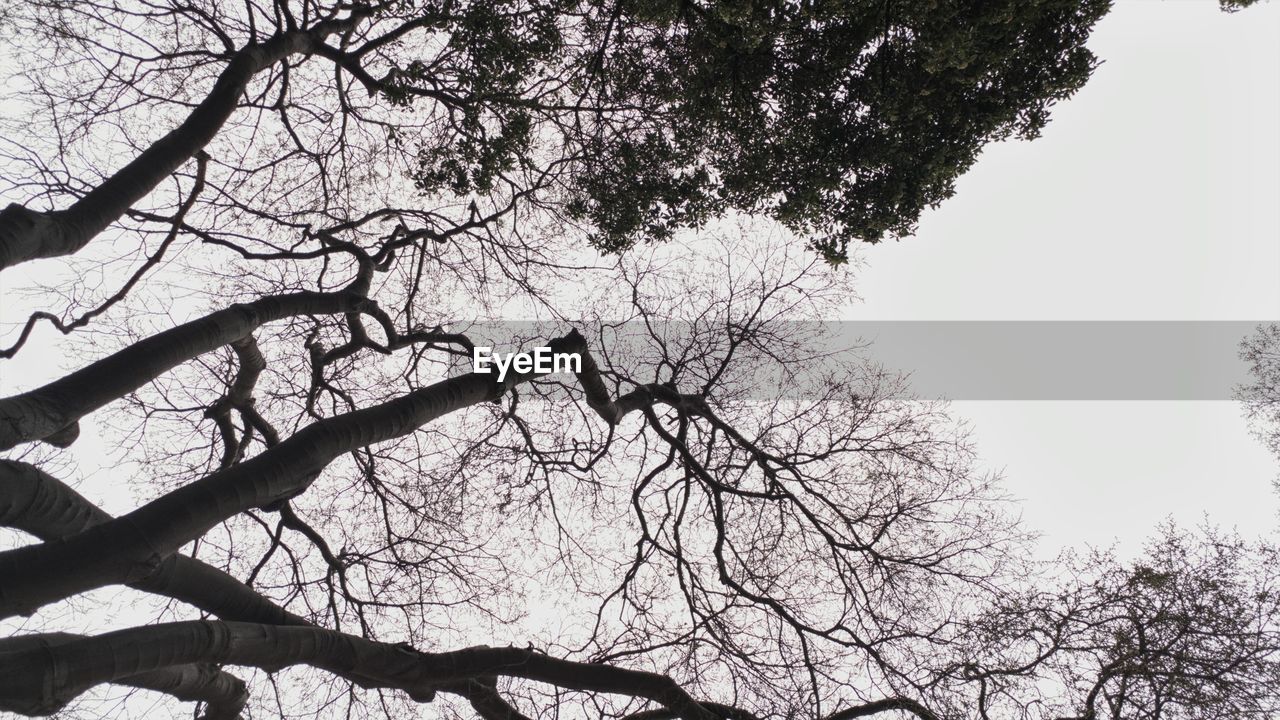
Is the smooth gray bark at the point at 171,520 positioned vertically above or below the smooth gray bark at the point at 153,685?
above

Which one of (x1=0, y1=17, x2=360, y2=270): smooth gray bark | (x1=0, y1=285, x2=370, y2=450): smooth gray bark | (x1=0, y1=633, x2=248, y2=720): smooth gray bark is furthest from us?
(x1=0, y1=17, x2=360, y2=270): smooth gray bark

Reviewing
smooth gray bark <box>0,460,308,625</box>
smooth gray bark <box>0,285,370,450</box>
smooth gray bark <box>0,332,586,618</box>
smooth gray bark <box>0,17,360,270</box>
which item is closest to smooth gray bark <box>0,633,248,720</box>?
smooth gray bark <box>0,332,586,618</box>

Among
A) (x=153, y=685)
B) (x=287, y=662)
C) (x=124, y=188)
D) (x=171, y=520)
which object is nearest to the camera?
(x=171, y=520)

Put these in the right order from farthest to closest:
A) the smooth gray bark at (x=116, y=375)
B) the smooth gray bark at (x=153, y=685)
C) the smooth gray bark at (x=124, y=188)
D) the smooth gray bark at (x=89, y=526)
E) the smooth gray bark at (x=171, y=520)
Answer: the smooth gray bark at (x=124, y=188) < the smooth gray bark at (x=116, y=375) < the smooth gray bark at (x=89, y=526) < the smooth gray bark at (x=171, y=520) < the smooth gray bark at (x=153, y=685)

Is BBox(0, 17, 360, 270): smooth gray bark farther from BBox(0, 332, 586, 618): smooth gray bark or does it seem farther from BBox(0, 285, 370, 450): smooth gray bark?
BBox(0, 332, 586, 618): smooth gray bark

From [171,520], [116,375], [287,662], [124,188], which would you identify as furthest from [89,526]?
[124,188]

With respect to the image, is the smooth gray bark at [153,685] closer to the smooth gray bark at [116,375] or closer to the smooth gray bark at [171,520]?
the smooth gray bark at [171,520]

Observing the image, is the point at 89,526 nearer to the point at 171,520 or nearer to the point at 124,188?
the point at 171,520

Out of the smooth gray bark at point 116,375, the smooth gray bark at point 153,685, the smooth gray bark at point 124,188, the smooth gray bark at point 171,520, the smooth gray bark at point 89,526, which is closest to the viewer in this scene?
the smooth gray bark at point 153,685

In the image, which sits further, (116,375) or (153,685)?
(153,685)

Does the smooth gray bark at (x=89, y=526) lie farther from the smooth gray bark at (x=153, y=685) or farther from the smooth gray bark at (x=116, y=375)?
the smooth gray bark at (x=153, y=685)

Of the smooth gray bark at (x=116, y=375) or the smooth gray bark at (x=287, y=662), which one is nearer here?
the smooth gray bark at (x=287, y=662)

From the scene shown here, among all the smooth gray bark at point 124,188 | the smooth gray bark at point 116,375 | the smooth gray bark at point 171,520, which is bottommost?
the smooth gray bark at point 171,520

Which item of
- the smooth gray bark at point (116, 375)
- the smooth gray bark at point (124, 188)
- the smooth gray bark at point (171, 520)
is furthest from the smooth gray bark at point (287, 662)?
the smooth gray bark at point (124, 188)
